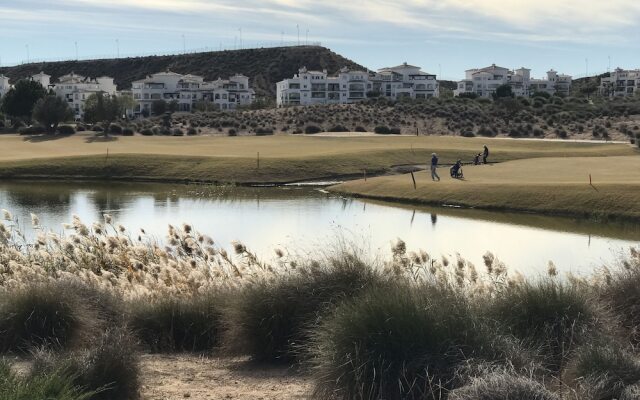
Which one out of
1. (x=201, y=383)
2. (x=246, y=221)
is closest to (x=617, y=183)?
(x=246, y=221)

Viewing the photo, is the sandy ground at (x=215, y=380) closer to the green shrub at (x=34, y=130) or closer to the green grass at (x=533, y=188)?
the green grass at (x=533, y=188)

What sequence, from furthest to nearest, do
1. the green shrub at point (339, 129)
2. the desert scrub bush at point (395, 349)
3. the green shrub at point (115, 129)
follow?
the green shrub at point (339, 129)
the green shrub at point (115, 129)
the desert scrub bush at point (395, 349)

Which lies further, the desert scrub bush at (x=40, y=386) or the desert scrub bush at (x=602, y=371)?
the desert scrub bush at (x=602, y=371)

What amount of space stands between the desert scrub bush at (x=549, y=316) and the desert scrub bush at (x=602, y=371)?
2.33 feet

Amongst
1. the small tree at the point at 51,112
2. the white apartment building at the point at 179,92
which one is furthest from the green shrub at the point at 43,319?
the white apartment building at the point at 179,92

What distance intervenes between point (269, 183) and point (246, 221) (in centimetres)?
1959

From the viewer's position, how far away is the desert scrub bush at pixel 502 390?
741 cm

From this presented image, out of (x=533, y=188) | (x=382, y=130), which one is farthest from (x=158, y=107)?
(x=533, y=188)

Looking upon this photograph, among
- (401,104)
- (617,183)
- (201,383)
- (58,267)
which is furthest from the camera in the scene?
(401,104)

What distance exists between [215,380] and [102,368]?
194cm

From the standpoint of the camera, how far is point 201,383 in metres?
10.5

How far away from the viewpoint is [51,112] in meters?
96.3

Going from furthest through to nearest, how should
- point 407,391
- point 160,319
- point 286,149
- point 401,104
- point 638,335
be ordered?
point 401,104 → point 286,149 → point 160,319 → point 638,335 → point 407,391

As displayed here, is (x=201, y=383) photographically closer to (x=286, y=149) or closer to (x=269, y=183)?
(x=269, y=183)
